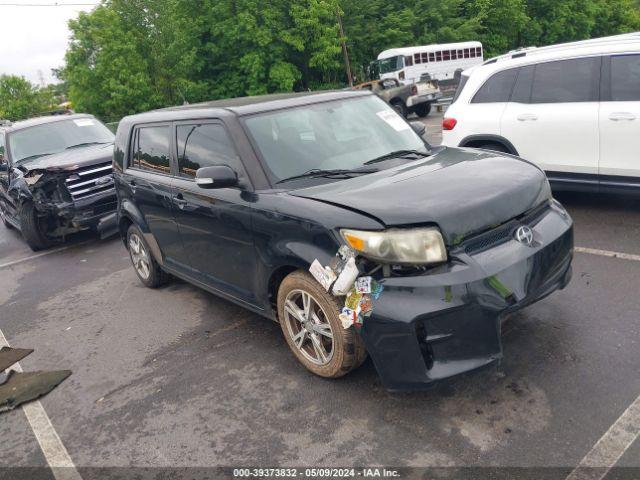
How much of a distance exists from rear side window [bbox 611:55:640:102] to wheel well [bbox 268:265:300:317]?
4098mm

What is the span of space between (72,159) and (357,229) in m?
6.83

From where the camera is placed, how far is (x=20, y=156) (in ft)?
30.2

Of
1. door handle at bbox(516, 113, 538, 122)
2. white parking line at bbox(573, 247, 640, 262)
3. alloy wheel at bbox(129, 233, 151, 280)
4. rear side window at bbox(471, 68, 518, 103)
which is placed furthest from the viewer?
rear side window at bbox(471, 68, 518, 103)

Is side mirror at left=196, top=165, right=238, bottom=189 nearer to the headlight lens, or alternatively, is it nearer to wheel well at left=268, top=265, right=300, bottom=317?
wheel well at left=268, top=265, right=300, bottom=317

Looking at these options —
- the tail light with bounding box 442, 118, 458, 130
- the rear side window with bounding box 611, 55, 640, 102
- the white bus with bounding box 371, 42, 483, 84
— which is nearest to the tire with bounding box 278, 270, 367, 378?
the rear side window with bounding box 611, 55, 640, 102

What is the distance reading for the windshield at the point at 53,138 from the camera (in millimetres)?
9266

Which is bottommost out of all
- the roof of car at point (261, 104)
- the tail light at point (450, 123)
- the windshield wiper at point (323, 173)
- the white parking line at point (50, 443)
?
the white parking line at point (50, 443)

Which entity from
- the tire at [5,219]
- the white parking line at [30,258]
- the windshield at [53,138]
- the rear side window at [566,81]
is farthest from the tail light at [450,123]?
the tire at [5,219]

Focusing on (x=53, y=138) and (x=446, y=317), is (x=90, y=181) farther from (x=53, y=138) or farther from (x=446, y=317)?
(x=446, y=317)

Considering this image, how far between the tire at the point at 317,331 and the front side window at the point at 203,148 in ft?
3.29

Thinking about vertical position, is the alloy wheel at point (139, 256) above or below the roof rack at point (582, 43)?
below

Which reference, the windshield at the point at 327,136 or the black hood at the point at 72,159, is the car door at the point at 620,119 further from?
the black hood at the point at 72,159

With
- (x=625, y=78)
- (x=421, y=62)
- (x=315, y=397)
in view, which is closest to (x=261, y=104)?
(x=315, y=397)

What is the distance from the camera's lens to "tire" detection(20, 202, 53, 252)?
28.2 ft
